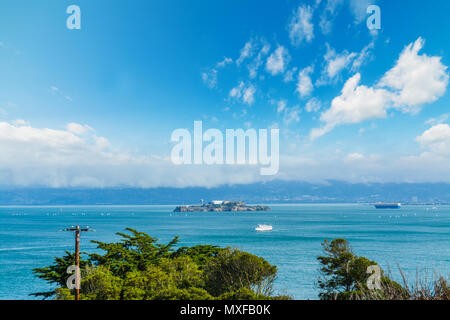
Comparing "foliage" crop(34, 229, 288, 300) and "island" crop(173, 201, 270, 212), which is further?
"island" crop(173, 201, 270, 212)

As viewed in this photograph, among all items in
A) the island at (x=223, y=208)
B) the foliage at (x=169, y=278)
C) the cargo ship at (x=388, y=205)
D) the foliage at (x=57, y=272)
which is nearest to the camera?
the foliage at (x=169, y=278)

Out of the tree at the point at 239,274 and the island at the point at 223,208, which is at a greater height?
the tree at the point at 239,274

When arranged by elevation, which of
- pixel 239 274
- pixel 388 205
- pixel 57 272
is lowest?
pixel 388 205

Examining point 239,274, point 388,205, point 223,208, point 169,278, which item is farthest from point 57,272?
point 388,205

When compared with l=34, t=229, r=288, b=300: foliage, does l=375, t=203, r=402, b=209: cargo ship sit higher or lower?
lower

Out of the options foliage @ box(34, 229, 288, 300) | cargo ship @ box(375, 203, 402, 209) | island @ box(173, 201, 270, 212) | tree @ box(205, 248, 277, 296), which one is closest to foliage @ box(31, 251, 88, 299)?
foliage @ box(34, 229, 288, 300)

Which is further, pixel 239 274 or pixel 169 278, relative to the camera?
pixel 239 274

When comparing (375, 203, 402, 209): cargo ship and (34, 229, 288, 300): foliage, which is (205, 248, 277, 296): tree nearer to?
(34, 229, 288, 300): foliage

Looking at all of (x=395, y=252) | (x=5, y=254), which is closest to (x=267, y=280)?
(x=395, y=252)

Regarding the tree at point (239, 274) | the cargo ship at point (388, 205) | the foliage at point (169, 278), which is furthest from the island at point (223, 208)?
the tree at point (239, 274)

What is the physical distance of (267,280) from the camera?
59.9ft

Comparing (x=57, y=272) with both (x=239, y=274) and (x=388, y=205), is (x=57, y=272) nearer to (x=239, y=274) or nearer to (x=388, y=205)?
(x=239, y=274)

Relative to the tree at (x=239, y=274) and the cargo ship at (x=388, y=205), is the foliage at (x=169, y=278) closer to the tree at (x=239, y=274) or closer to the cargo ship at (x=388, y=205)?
the tree at (x=239, y=274)

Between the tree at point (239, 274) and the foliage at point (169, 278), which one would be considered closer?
the foliage at point (169, 278)
